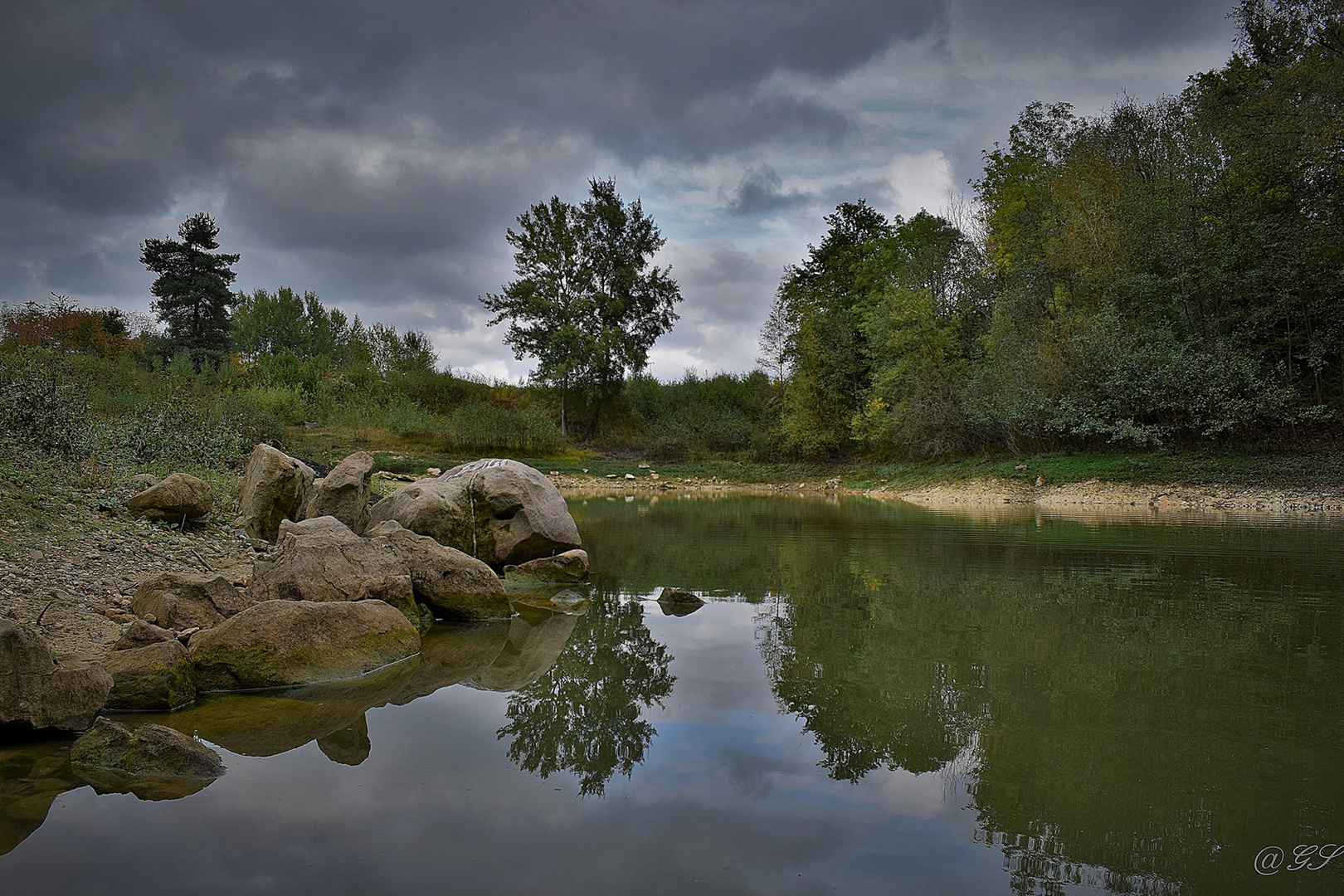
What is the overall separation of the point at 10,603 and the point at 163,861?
11.2 feet

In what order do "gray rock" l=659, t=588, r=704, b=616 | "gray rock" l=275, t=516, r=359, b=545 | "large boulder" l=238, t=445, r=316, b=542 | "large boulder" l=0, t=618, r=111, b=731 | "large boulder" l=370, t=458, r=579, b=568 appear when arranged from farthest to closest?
"large boulder" l=370, t=458, r=579, b=568
"large boulder" l=238, t=445, r=316, b=542
"gray rock" l=659, t=588, r=704, b=616
"gray rock" l=275, t=516, r=359, b=545
"large boulder" l=0, t=618, r=111, b=731

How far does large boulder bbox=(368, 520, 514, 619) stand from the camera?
6461 mm

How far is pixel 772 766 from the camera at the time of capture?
10.8 feet

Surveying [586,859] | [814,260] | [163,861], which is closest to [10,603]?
[163,861]

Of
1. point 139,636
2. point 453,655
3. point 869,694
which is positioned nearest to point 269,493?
point 139,636

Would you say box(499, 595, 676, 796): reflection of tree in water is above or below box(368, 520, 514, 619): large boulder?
below

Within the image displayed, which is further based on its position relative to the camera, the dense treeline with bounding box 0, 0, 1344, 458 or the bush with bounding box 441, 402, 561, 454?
the bush with bounding box 441, 402, 561, 454

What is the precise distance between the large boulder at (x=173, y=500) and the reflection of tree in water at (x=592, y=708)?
473 centimetres

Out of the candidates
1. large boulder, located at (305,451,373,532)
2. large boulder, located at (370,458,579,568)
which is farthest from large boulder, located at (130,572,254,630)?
large boulder, located at (370,458,579,568)

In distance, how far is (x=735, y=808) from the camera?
9.50 feet

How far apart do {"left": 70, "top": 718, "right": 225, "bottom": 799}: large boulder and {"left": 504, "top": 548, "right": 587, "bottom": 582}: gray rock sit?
5.07m

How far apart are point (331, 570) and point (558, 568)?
10.0ft

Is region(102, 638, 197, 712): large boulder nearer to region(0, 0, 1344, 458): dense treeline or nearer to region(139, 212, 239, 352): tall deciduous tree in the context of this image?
region(0, 0, 1344, 458): dense treeline

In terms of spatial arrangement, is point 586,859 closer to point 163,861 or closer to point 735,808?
point 735,808
